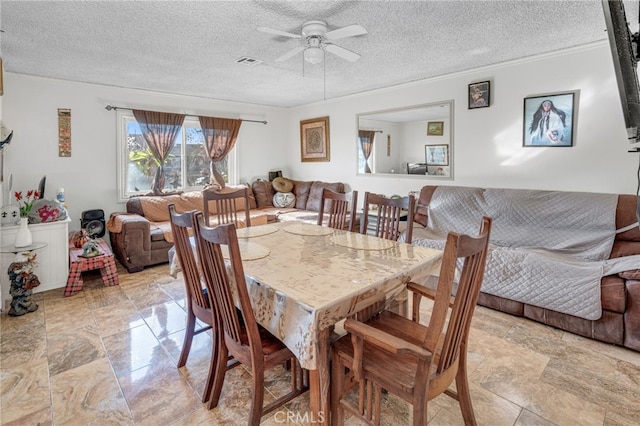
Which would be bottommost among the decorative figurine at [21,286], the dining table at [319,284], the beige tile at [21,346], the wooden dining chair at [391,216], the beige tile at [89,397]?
the beige tile at [89,397]

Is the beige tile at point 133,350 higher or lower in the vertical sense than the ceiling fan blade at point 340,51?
lower

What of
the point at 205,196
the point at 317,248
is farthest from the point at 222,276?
the point at 205,196

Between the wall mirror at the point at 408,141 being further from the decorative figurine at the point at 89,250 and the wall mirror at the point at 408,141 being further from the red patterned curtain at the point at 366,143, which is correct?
the decorative figurine at the point at 89,250

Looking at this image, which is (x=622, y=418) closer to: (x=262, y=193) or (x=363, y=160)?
(x=363, y=160)

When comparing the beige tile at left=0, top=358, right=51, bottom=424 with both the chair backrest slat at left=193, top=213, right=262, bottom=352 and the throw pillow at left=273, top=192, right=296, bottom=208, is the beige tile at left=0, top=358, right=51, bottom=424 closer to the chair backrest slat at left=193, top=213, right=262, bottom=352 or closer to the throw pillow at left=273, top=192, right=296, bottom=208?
the chair backrest slat at left=193, top=213, right=262, bottom=352

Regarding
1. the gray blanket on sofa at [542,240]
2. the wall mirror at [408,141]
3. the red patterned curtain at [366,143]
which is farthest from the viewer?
the red patterned curtain at [366,143]

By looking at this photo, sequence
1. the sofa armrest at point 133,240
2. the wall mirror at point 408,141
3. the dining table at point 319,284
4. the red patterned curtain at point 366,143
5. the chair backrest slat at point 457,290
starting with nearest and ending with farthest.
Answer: the chair backrest slat at point 457,290 < the dining table at point 319,284 < the sofa armrest at point 133,240 < the wall mirror at point 408,141 < the red patterned curtain at point 366,143

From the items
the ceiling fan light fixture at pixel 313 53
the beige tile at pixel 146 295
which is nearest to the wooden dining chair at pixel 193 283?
the beige tile at pixel 146 295

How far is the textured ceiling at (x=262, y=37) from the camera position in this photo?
2285 millimetres

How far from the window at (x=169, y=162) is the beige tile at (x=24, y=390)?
9.66ft

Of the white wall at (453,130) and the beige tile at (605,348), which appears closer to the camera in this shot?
the beige tile at (605,348)

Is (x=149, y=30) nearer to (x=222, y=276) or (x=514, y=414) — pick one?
(x=222, y=276)

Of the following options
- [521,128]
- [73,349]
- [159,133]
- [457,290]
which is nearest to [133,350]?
[73,349]

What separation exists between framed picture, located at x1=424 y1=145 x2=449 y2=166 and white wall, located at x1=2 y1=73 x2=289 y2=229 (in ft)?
11.5
